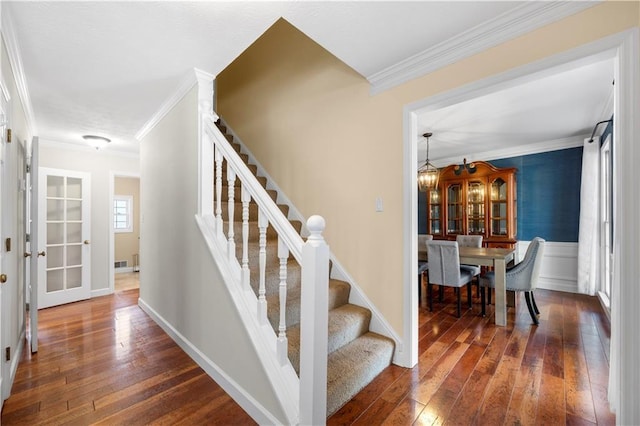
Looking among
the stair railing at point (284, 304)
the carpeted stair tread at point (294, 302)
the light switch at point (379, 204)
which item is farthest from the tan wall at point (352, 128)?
the stair railing at point (284, 304)

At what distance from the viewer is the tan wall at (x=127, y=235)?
20.3 feet

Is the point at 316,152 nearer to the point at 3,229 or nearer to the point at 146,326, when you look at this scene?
the point at 3,229

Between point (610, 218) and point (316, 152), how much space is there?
371 cm

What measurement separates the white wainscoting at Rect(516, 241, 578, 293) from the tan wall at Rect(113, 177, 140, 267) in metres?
8.11

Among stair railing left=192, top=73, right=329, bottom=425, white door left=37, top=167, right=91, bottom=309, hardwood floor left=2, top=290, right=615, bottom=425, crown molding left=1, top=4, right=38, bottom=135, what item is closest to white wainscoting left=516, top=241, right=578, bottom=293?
hardwood floor left=2, top=290, right=615, bottom=425

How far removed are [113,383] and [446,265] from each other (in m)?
3.22

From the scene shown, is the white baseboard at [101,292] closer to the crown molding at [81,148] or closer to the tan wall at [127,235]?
the crown molding at [81,148]

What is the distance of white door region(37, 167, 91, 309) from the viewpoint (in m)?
3.70

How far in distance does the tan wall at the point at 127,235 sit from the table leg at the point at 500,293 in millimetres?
6988

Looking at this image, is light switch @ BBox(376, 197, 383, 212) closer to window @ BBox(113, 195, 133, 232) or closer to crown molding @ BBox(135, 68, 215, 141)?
crown molding @ BBox(135, 68, 215, 141)

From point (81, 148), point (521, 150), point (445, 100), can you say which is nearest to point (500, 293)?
point (445, 100)

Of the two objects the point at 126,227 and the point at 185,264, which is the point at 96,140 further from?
the point at 126,227

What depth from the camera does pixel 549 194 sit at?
449cm

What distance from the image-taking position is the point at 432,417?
1.57m
